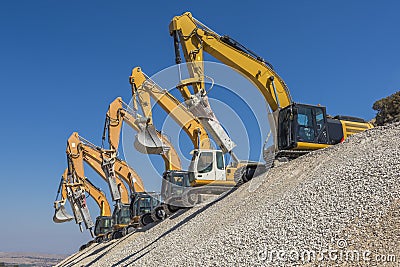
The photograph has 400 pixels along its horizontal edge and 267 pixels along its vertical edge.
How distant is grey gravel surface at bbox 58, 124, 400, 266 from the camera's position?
7.19 m

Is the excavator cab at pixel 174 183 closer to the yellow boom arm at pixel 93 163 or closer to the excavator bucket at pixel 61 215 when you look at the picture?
the yellow boom arm at pixel 93 163

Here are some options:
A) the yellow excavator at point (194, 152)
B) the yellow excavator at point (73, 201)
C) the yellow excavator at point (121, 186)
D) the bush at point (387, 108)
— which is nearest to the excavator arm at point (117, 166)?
the yellow excavator at point (121, 186)

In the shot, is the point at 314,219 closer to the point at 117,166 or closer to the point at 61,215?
the point at 117,166

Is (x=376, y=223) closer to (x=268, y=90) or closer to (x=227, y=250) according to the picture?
(x=227, y=250)

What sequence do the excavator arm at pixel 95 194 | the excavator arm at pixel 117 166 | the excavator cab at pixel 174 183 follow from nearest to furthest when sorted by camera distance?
the excavator cab at pixel 174 183 < the excavator arm at pixel 117 166 < the excavator arm at pixel 95 194

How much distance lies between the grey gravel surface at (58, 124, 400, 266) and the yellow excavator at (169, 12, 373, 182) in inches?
42.7

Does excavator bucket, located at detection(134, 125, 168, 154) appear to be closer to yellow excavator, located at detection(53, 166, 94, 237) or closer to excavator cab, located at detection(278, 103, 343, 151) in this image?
excavator cab, located at detection(278, 103, 343, 151)

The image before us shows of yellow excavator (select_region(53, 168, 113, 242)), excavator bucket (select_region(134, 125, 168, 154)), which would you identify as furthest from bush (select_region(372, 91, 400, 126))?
yellow excavator (select_region(53, 168, 113, 242))

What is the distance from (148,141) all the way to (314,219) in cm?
1059

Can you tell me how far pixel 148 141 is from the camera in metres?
18.0

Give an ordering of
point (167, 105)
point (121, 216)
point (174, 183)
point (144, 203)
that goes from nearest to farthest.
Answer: point (167, 105) → point (174, 183) → point (144, 203) → point (121, 216)

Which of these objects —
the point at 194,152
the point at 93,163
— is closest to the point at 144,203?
the point at 93,163

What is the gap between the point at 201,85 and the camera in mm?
13438

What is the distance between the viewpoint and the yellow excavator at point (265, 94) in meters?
13.8
